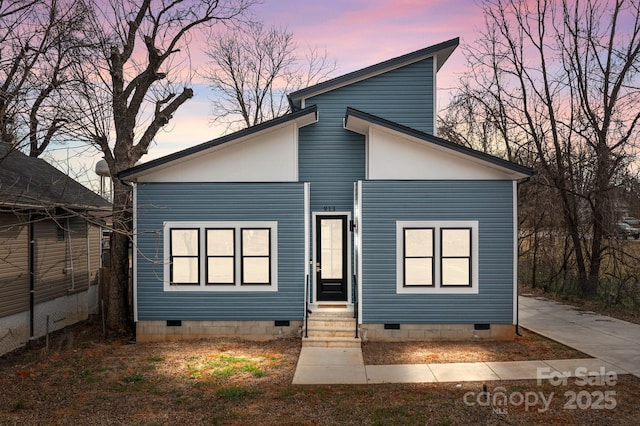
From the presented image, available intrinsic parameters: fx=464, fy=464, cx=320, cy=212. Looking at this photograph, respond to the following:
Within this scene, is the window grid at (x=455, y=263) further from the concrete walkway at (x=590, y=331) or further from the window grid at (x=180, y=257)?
the window grid at (x=180, y=257)

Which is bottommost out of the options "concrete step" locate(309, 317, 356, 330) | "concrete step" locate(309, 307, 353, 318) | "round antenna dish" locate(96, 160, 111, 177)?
"concrete step" locate(309, 317, 356, 330)

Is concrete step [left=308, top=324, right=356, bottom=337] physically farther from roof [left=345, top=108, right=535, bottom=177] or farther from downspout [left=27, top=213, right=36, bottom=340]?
downspout [left=27, top=213, right=36, bottom=340]

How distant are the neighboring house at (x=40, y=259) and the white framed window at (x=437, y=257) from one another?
7302mm

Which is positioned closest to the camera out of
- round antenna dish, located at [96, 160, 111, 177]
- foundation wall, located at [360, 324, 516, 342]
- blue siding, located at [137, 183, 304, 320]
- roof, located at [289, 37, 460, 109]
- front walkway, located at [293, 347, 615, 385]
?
front walkway, located at [293, 347, 615, 385]

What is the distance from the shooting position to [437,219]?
1103cm

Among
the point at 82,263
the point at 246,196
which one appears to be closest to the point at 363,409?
the point at 246,196

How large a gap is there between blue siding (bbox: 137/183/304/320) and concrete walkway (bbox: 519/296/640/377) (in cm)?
641

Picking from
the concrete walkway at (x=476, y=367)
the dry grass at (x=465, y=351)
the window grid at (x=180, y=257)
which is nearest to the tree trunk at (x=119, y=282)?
the window grid at (x=180, y=257)

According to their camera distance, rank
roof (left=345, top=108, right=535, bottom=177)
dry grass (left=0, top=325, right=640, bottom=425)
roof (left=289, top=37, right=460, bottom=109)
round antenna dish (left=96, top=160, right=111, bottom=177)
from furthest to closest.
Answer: round antenna dish (left=96, top=160, right=111, bottom=177)
roof (left=289, top=37, right=460, bottom=109)
roof (left=345, top=108, right=535, bottom=177)
dry grass (left=0, top=325, right=640, bottom=425)

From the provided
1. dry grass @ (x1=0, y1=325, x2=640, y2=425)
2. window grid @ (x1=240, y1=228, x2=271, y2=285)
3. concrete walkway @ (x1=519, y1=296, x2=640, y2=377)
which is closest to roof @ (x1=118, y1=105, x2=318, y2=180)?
window grid @ (x1=240, y1=228, x2=271, y2=285)

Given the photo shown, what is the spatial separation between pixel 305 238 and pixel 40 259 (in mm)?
6926

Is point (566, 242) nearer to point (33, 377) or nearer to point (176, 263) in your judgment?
point (176, 263)

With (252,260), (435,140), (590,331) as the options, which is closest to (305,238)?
(252,260)

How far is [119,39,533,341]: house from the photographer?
11.0 metres
